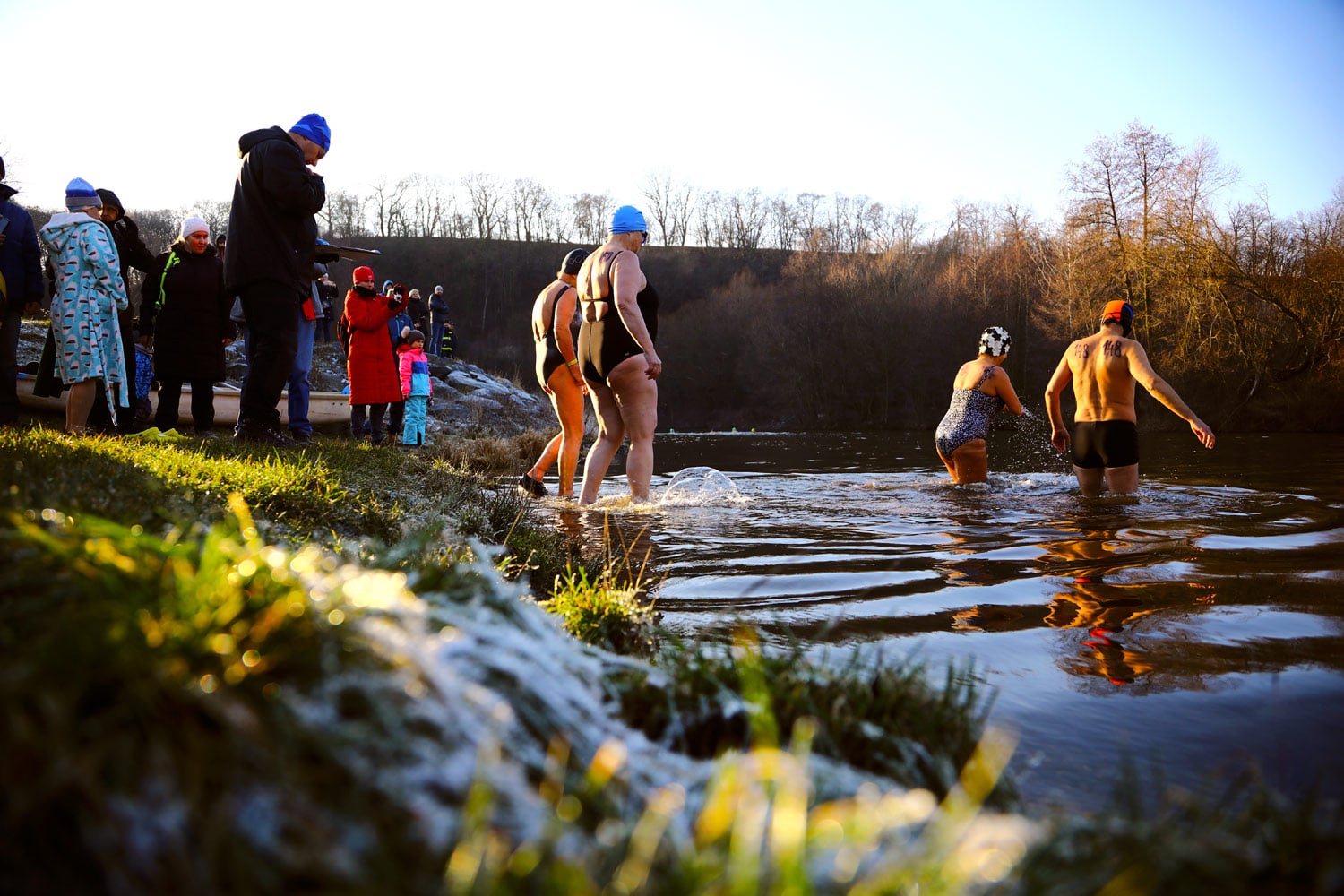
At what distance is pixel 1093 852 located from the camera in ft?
4.79

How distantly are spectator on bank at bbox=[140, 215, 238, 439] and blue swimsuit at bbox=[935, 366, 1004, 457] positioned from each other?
7.40 meters

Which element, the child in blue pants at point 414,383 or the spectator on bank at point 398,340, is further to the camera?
the child in blue pants at point 414,383

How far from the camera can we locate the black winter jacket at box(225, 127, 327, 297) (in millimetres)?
6922

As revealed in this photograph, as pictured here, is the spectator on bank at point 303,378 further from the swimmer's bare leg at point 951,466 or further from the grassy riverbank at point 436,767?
the grassy riverbank at point 436,767

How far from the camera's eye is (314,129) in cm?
738

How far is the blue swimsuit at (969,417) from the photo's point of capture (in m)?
9.85

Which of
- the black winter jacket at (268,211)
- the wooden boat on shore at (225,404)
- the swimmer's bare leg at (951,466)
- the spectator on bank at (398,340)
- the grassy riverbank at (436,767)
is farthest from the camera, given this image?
the spectator on bank at (398,340)

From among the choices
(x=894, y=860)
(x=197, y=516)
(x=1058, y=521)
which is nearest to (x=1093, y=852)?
(x=894, y=860)

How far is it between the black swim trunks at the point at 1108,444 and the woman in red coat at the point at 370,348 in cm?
783

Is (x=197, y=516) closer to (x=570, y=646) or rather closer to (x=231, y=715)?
(x=570, y=646)

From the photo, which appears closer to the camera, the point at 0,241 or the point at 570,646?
the point at 570,646

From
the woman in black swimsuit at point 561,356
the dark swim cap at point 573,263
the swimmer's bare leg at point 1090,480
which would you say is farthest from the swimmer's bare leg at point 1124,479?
the dark swim cap at point 573,263

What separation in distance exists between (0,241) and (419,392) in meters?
7.41

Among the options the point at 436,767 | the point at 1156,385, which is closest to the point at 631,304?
the point at 1156,385
